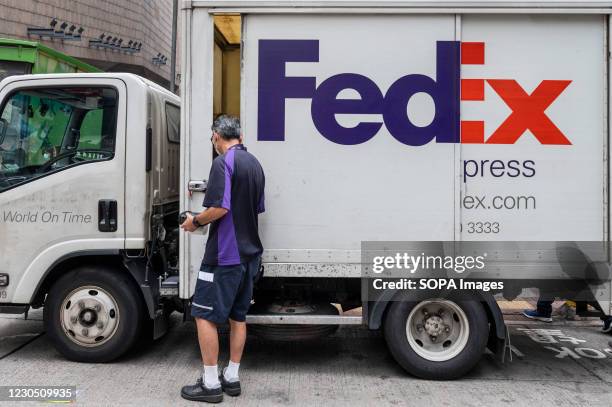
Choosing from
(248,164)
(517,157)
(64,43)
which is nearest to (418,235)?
(517,157)

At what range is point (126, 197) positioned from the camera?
4.64m

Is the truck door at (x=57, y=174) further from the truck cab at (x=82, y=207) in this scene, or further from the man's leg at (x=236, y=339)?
the man's leg at (x=236, y=339)

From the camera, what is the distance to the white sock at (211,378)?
4.17 m

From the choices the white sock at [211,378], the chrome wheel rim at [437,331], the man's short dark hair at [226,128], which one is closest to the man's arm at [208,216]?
the man's short dark hair at [226,128]

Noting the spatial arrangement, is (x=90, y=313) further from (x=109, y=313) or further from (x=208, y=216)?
(x=208, y=216)

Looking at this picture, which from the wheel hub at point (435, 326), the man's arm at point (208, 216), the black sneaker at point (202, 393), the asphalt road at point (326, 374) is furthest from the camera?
the wheel hub at point (435, 326)

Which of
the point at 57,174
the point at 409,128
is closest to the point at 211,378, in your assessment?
the point at 57,174

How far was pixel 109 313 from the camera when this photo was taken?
4.75m

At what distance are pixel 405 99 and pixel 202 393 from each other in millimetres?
2675

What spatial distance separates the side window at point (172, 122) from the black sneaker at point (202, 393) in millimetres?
2198

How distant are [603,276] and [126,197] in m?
3.80

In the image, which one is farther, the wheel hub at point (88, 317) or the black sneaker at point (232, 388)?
the wheel hub at point (88, 317)

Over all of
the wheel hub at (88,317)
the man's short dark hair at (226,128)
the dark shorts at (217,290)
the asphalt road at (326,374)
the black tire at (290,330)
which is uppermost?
the man's short dark hair at (226,128)

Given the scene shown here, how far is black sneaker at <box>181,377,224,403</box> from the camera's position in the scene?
4.15 meters
